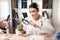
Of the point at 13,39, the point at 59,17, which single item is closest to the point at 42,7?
the point at 59,17

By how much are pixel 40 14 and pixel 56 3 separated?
191 millimetres

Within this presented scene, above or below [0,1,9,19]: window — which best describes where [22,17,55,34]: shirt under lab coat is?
below

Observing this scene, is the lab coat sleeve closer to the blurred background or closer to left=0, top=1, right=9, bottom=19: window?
the blurred background

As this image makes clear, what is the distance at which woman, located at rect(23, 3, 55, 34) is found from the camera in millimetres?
1232

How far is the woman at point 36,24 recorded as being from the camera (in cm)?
123

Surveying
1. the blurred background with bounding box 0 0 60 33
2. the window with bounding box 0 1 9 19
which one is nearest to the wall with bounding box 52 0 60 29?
the blurred background with bounding box 0 0 60 33

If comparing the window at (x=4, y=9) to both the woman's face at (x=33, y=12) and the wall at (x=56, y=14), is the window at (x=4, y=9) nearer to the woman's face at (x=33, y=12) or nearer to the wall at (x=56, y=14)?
the woman's face at (x=33, y=12)

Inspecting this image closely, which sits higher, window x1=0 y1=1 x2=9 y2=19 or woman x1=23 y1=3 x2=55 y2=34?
window x1=0 y1=1 x2=9 y2=19

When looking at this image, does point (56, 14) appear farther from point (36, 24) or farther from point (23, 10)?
point (23, 10)

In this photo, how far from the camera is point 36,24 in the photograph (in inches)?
49.3

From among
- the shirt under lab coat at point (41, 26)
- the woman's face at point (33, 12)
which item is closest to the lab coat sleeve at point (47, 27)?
the shirt under lab coat at point (41, 26)

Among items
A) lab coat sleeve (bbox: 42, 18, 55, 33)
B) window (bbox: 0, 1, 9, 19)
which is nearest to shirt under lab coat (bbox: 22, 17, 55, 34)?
lab coat sleeve (bbox: 42, 18, 55, 33)

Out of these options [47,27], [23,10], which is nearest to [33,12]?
[23,10]

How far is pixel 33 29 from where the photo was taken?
1249 mm
